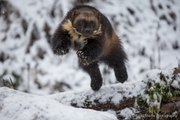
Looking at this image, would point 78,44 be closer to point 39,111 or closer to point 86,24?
point 86,24

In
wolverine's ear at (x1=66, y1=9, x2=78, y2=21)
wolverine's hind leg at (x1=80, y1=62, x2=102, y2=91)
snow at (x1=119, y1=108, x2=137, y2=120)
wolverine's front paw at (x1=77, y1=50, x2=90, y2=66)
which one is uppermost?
wolverine's ear at (x1=66, y1=9, x2=78, y2=21)

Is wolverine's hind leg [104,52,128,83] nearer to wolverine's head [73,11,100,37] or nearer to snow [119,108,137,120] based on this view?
wolverine's head [73,11,100,37]

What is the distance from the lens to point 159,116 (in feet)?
12.1

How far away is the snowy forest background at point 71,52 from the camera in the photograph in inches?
297

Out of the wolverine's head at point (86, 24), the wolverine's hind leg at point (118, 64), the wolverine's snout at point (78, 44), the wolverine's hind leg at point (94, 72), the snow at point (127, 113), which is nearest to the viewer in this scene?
the snow at point (127, 113)

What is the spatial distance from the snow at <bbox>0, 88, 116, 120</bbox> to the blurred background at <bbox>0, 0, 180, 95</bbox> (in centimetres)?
394

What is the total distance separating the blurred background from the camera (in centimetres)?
755

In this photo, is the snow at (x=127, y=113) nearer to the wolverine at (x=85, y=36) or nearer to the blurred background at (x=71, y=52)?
the wolverine at (x=85, y=36)

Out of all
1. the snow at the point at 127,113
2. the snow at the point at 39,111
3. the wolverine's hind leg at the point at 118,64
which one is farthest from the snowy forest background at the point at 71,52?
the snow at the point at 39,111

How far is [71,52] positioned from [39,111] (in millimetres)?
4405

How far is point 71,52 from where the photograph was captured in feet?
24.3

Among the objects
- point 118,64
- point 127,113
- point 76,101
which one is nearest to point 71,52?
point 118,64

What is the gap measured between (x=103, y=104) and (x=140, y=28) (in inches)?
179

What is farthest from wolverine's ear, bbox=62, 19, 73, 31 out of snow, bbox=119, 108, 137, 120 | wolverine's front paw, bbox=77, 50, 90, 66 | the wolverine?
snow, bbox=119, 108, 137, 120
